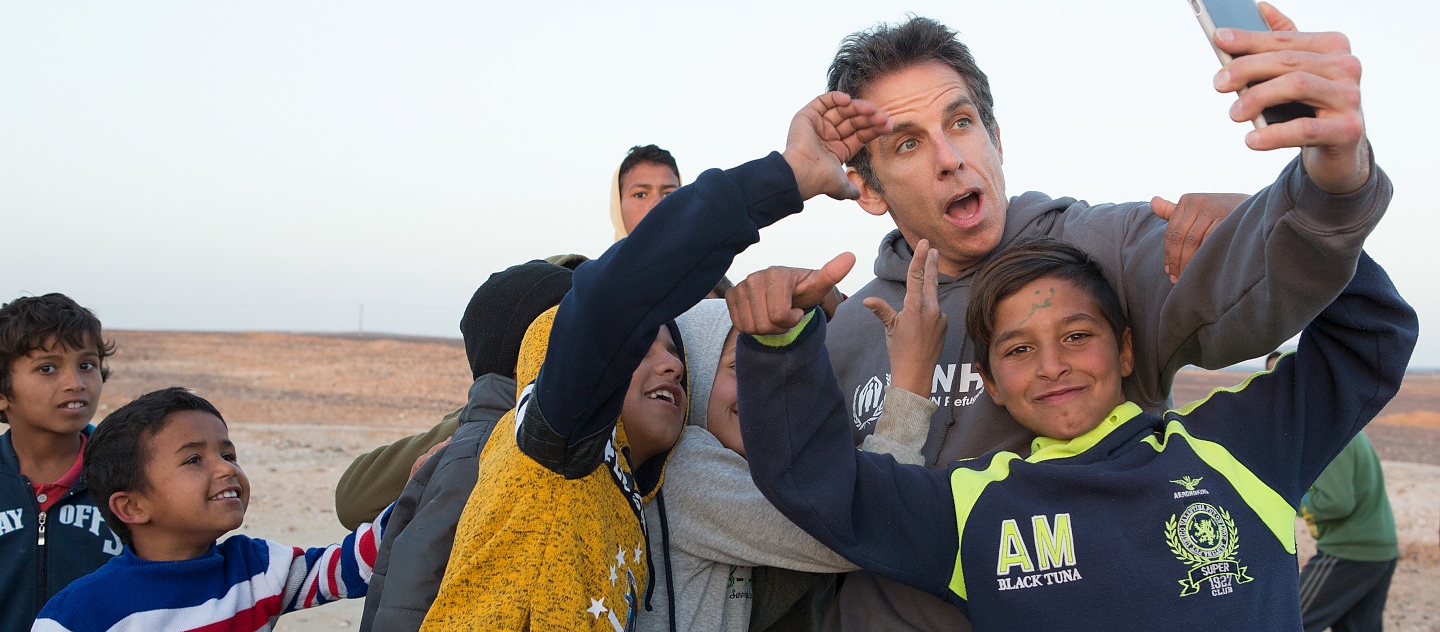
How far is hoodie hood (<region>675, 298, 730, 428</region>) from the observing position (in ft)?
9.04

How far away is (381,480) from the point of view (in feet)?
10.9

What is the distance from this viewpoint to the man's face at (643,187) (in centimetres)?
619

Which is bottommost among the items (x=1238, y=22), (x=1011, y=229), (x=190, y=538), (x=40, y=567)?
(x=40, y=567)

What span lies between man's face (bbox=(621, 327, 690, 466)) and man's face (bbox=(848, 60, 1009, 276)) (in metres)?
0.78

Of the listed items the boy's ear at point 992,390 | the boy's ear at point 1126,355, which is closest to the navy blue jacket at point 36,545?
the boy's ear at point 992,390

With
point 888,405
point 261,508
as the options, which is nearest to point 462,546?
point 888,405

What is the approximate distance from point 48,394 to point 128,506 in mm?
1111

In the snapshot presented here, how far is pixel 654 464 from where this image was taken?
2.54 m

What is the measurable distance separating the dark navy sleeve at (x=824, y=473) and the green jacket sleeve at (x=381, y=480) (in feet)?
5.12

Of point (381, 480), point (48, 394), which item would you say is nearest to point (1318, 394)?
point (381, 480)

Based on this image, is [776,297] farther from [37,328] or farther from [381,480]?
[37,328]

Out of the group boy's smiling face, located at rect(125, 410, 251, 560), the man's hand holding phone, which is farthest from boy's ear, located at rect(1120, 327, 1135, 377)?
boy's smiling face, located at rect(125, 410, 251, 560)

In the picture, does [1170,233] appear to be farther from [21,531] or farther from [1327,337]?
[21,531]

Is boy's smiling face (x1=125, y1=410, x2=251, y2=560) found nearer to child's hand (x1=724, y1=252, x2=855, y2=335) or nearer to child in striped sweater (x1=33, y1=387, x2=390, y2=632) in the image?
child in striped sweater (x1=33, y1=387, x2=390, y2=632)
